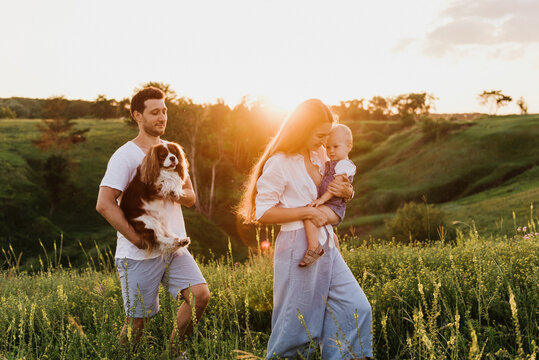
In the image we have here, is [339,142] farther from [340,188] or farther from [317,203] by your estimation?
[317,203]

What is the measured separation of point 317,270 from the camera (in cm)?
353

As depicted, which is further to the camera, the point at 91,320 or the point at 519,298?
the point at 91,320

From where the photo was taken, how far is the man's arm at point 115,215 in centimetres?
373

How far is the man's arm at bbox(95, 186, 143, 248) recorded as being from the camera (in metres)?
3.73

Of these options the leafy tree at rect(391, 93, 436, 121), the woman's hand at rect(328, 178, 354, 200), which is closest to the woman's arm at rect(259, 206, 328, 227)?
the woman's hand at rect(328, 178, 354, 200)

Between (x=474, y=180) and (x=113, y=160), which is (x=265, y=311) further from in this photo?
(x=474, y=180)

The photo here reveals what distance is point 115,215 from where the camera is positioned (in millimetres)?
3738

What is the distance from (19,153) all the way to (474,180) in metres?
51.5

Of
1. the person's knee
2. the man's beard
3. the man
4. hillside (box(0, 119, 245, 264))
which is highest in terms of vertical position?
the man's beard

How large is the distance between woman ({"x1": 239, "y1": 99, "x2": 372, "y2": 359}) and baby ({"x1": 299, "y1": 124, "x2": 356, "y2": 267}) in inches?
3.1

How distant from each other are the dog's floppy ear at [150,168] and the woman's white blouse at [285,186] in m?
0.98

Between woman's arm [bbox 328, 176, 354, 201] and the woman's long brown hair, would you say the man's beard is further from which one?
woman's arm [bbox 328, 176, 354, 201]

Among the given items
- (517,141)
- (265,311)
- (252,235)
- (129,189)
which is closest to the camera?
(129,189)

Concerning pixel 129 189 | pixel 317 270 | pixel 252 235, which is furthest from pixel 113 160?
pixel 252 235
